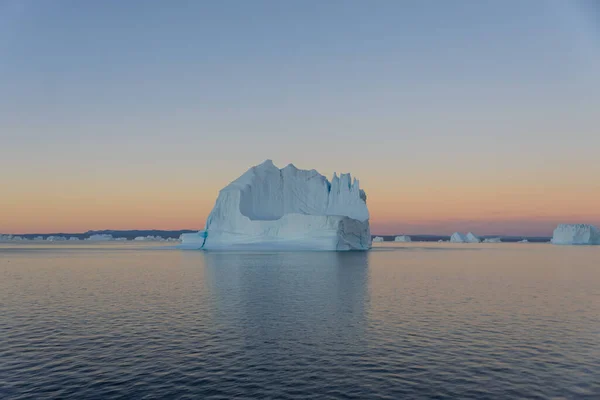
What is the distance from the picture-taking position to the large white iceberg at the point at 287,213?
2640 inches

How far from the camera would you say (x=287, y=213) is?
2842 inches

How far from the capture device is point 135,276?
1455 inches

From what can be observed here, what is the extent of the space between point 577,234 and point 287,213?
10426 centimetres

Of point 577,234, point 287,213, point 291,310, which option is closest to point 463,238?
point 577,234

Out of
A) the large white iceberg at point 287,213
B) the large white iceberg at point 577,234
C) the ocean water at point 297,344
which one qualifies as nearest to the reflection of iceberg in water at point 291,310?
the ocean water at point 297,344

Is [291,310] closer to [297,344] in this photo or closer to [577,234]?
[297,344]

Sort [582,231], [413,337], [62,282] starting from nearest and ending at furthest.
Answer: [413,337]
[62,282]
[582,231]

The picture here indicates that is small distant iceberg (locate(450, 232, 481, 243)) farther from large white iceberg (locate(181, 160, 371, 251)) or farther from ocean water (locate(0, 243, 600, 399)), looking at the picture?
ocean water (locate(0, 243, 600, 399))

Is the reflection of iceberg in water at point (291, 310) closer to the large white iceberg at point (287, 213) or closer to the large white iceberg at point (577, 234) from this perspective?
the large white iceberg at point (287, 213)

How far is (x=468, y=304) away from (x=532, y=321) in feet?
14.2

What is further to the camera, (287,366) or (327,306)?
(327,306)

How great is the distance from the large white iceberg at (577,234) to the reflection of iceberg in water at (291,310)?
390ft

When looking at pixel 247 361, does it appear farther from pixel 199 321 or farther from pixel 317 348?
pixel 199 321

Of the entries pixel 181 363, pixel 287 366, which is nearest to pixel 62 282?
pixel 181 363
